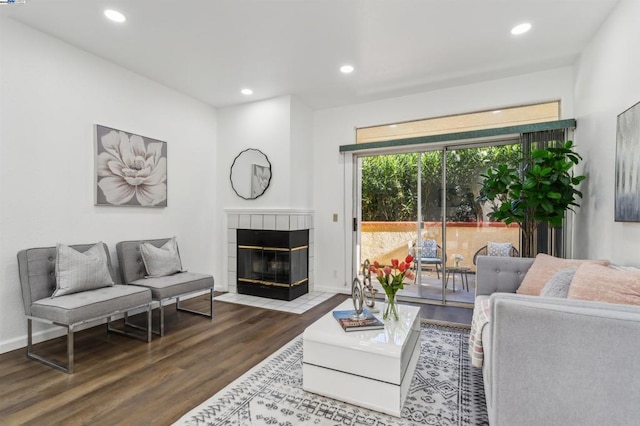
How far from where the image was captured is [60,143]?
2971 mm

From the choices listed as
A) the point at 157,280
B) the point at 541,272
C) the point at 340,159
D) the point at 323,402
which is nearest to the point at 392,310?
the point at 323,402

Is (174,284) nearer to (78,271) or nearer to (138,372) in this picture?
(78,271)

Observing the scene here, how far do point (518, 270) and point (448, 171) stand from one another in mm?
1752

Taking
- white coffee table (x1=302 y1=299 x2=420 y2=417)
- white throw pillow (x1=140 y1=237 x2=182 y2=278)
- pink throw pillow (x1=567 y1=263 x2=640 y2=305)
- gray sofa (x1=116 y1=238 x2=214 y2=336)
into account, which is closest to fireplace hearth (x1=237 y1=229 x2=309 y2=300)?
gray sofa (x1=116 y1=238 x2=214 y2=336)

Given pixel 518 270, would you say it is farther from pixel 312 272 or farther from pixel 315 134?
pixel 315 134

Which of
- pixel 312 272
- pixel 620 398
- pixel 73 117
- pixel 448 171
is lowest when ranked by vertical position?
pixel 312 272

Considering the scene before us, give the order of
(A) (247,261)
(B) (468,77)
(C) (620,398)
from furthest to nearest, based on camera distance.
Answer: (A) (247,261) → (B) (468,77) → (C) (620,398)

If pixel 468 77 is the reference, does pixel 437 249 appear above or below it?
below

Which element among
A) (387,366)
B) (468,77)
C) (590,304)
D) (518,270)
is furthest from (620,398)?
(468,77)

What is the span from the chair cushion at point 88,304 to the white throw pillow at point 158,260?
524 millimetres

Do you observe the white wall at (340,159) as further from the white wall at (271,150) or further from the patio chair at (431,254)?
the patio chair at (431,254)

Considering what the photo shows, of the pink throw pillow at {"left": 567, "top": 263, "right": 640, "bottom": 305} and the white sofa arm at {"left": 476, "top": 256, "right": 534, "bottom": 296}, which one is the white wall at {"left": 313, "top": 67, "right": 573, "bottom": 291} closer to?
the white sofa arm at {"left": 476, "top": 256, "right": 534, "bottom": 296}

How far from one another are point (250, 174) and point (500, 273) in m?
3.38

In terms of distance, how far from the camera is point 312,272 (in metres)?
4.82
